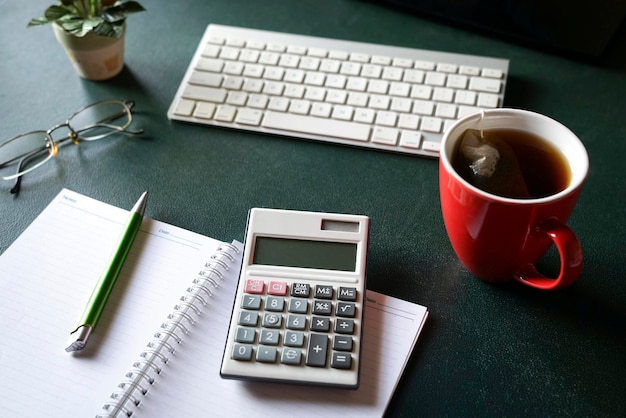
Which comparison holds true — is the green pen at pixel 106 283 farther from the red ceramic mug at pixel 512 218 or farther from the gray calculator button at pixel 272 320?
the red ceramic mug at pixel 512 218

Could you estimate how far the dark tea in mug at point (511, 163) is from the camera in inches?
19.1

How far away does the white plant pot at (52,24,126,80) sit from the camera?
2.28 feet

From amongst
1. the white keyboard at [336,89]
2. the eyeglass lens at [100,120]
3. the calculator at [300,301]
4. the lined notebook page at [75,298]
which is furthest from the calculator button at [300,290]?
the eyeglass lens at [100,120]

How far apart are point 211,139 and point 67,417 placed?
34 cm

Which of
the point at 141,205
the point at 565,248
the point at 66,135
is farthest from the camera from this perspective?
the point at 66,135

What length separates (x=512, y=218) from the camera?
1.48 ft

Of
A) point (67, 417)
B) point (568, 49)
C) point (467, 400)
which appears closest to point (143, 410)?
point (67, 417)

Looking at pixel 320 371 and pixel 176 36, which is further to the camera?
pixel 176 36

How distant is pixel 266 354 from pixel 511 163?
253mm

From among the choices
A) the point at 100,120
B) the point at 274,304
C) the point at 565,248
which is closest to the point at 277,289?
the point at 274,304

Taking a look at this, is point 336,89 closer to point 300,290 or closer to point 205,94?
point 205,94

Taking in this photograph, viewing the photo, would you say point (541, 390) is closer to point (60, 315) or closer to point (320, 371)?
point (320, 371)

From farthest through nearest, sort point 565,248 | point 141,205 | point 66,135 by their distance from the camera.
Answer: point 66,135
point 141,205
point 565,248

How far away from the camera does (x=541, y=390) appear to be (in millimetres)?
474
